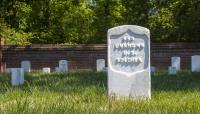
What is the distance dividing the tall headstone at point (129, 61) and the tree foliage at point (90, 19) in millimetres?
20663

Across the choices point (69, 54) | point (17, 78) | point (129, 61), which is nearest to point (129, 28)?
point (129, 61)

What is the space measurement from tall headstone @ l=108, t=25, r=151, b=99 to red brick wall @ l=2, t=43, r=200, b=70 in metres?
19.9

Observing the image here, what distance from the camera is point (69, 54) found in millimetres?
32312

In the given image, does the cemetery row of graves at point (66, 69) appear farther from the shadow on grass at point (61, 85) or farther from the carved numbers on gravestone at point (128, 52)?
the carved numbers on gravestone at point (128, 52)

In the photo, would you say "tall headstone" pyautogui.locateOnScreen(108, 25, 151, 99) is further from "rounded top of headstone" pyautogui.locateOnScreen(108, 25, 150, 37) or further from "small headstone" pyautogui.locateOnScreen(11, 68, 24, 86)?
"small headstone" pyautogui.locateOnScreen(11, 68, 24, 86)

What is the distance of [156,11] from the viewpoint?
125 ft

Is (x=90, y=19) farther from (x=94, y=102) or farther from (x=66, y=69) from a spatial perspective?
(x=94, y=102)

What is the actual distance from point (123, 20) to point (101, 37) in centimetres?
198

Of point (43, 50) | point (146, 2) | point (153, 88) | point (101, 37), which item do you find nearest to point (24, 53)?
point (43, 50)

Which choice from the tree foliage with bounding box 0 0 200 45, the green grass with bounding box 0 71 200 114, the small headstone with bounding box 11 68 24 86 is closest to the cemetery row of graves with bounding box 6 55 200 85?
the small headstone with bounding box 11 68 24 86

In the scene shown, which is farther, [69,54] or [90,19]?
[90,19]

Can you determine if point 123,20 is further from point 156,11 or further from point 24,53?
point 24,53

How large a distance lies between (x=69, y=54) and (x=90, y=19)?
8.35 meters

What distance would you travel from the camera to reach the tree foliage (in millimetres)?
34062
